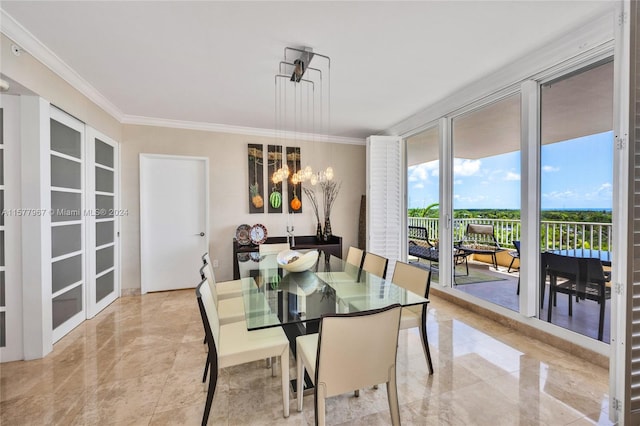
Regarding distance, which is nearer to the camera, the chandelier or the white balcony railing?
the white balcony railing

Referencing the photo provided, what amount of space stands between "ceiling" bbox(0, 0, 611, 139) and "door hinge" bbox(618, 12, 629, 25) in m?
0.47

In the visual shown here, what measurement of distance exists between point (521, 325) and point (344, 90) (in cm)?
321

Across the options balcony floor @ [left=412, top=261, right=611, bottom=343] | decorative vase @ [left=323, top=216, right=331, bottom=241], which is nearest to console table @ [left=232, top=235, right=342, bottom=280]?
decorative vase @ [left=323, top=216, right=331, bottom=241]

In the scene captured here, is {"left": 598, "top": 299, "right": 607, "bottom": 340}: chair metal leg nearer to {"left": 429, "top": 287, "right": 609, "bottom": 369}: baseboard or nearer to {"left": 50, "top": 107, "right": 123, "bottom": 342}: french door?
{"left": 429, "top": 287, "right": 609, "bottom": 369}: baseboard

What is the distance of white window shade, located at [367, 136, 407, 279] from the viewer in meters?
4.49

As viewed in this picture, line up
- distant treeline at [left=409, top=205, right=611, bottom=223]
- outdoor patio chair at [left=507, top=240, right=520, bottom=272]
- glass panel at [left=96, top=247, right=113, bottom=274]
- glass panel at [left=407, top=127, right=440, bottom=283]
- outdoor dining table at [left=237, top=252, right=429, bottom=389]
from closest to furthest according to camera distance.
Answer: outdoor dining table at [left=237, top=252, right=429, bottom=389]
distant treeline at [left=409, top=205, right=611, bottom=223]
outdoor patio chair at [left=507, top=240, right=520, bottom=272]
glass panel at [left=96, top=247, right=113, bottom=274]
glass panel at [left=407, top=127, right=440, bottom=283]

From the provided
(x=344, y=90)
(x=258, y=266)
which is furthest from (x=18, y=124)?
(x=344, y=90)

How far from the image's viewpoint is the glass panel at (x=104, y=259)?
325 cm

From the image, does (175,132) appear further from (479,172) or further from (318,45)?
(479,172)

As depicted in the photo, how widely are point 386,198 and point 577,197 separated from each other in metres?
2.48

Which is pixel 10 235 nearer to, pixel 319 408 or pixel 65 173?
pixel 65 173

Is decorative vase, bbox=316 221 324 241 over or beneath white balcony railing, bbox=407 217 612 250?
beneath

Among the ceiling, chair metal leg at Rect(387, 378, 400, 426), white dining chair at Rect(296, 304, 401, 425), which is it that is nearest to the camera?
white dining chair at Rect(296, 304, 401, 425)

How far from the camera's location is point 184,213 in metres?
4.14
